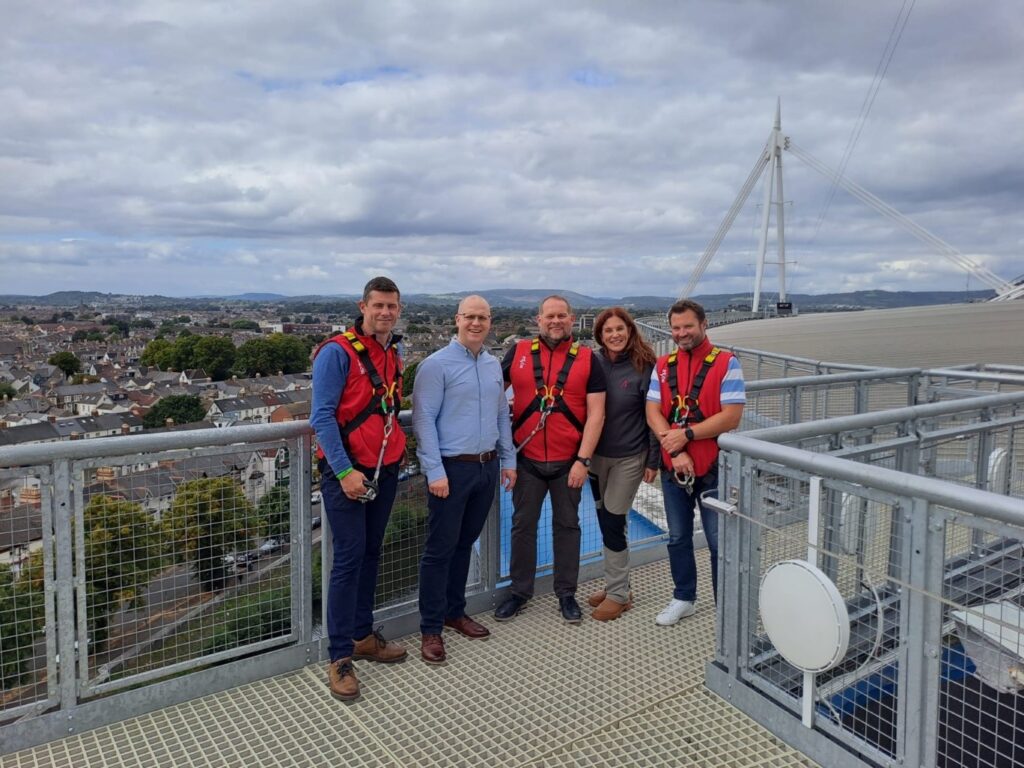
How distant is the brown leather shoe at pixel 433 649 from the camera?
3246mm

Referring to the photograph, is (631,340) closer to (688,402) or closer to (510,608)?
(688,402)

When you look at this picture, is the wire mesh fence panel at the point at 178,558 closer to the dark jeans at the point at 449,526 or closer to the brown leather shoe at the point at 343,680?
the brown leather shoe at the point at 343,680

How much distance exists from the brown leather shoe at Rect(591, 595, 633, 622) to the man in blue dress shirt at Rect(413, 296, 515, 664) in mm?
781

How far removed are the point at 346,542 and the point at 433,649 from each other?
66 centimetres

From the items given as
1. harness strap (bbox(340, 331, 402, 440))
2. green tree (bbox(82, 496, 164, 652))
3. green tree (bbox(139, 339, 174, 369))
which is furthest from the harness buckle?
green tree (bbox(139, 339, 174, 369))

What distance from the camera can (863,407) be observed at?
5273 mm

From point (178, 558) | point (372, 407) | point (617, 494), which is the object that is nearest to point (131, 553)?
point (178, 558)

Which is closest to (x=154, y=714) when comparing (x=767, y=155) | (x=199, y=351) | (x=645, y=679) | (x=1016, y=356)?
(x=645, y=679)

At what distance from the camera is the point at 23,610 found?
261cm

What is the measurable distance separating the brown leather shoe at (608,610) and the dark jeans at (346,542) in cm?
121

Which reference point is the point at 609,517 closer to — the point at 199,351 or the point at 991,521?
the point at 991,521

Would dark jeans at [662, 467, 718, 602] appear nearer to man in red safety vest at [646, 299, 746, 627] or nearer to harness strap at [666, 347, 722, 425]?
man in red safety vest at [646, 299, 746, 627]

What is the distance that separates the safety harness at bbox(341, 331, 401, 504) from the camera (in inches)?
116

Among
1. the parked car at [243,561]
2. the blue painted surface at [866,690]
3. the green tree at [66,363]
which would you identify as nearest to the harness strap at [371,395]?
the parked car at [243,561]
